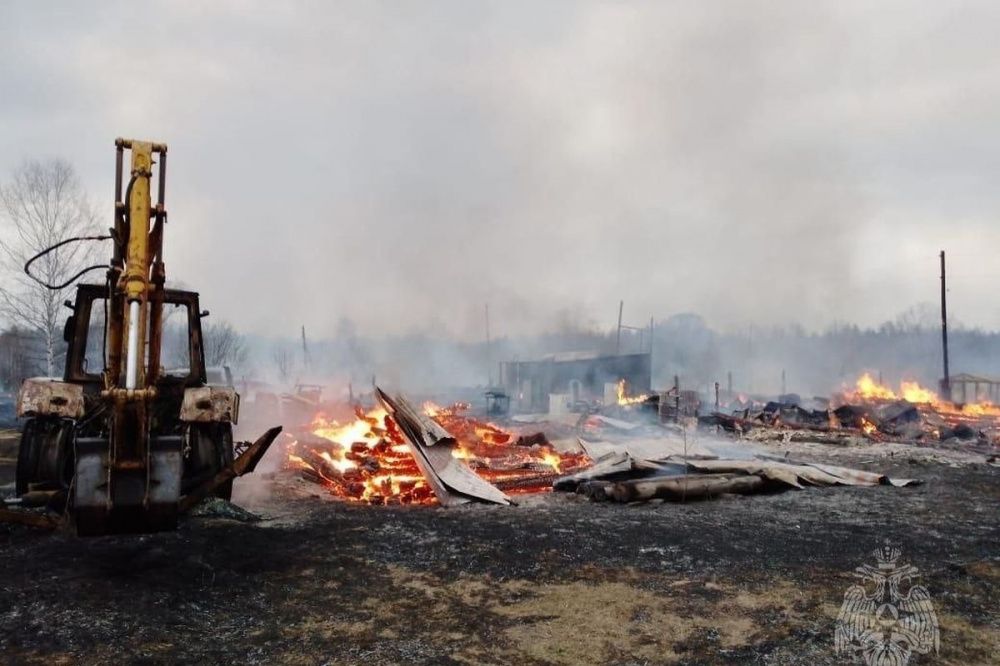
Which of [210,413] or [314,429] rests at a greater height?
[210,413]

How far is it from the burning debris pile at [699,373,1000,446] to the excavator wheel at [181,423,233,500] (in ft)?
61.9

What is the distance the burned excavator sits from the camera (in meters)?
5.38

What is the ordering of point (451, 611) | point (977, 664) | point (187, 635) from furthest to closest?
point (451, 611) < point (187, 635) < point (977, 664)

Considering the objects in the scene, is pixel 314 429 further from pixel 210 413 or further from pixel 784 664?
pixel 784 664

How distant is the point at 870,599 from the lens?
527 centimetres

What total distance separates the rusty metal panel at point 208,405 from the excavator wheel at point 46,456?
1.30 meters

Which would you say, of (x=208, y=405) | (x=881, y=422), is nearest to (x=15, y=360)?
(x=208, y=405)

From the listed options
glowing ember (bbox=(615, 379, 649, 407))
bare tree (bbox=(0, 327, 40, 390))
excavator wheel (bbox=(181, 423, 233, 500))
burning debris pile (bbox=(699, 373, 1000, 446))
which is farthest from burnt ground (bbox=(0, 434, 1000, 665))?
bare tree (bbox=(0, 327, 40, 390))

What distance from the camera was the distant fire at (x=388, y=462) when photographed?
10969 millimetres

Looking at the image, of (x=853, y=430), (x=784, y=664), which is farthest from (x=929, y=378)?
(x=784, y=664)

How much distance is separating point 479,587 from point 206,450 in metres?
4.49

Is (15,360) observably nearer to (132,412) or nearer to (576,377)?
(576,377)

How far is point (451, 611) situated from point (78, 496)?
11.2 feet

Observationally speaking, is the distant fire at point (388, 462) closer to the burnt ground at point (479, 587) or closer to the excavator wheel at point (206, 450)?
the burnt ground at point (479, 587)
